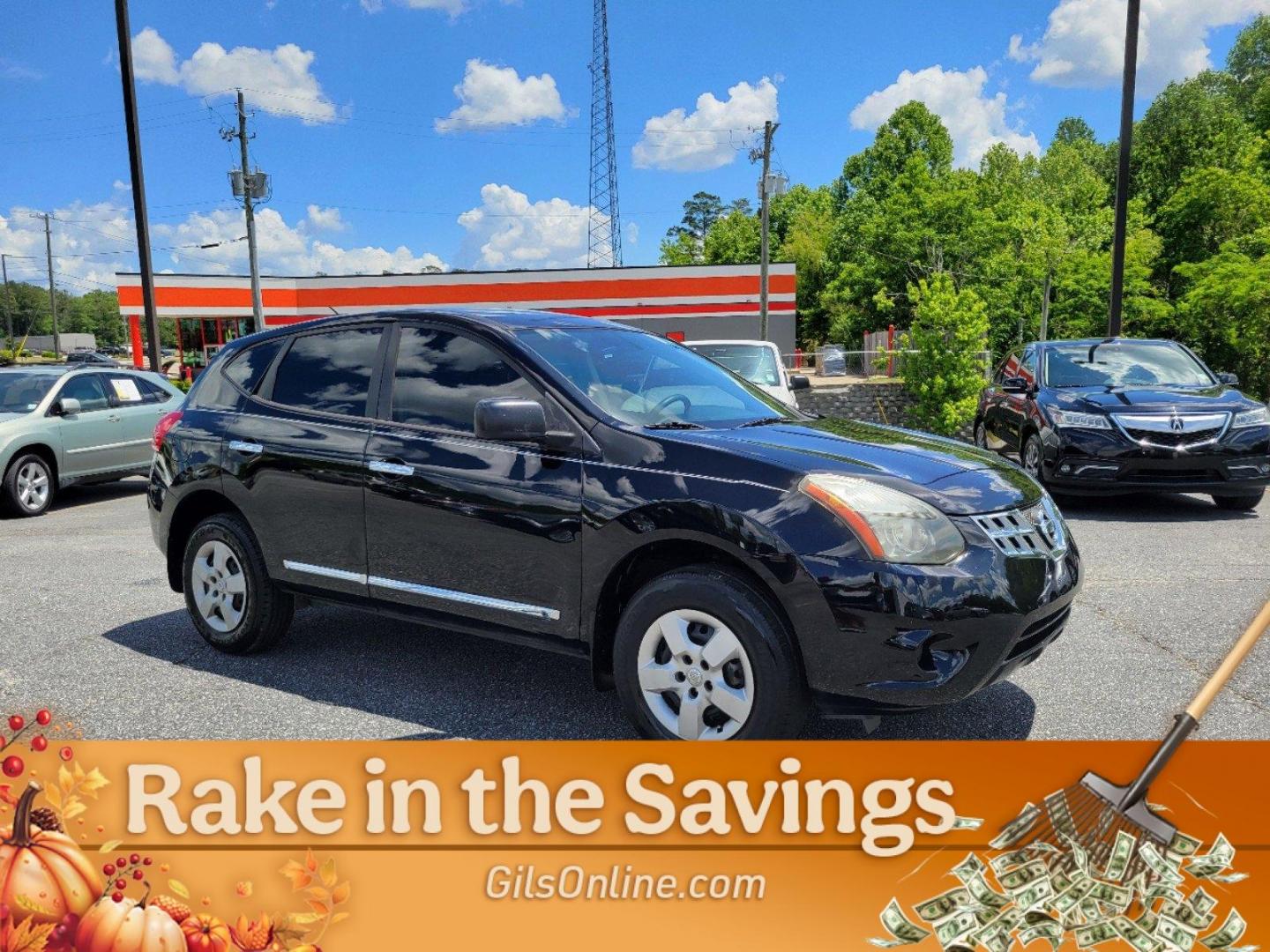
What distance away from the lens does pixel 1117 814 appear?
2.41 m

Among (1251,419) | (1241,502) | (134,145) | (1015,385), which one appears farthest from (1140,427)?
(134,145)

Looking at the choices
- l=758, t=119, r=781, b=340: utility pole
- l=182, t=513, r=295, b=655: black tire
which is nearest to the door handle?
l=182, t=513, r=295, b=655: black tire

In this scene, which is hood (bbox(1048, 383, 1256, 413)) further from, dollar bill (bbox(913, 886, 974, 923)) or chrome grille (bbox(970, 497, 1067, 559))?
dollar bill (bbox(913, 886, 974, 923))

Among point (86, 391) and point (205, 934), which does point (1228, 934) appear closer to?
point (205, 934)

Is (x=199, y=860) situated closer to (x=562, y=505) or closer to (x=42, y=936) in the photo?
(x=42, y=936)

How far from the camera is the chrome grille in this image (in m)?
3.22

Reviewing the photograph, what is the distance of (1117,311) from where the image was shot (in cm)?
1692

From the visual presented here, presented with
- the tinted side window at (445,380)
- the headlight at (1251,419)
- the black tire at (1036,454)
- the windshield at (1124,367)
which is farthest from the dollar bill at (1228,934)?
the windshield at (1124,367)

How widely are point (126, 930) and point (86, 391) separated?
10.4 metres

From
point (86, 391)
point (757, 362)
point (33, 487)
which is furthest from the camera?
point (757, 362)

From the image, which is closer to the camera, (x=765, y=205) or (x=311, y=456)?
(x=311, y=456)

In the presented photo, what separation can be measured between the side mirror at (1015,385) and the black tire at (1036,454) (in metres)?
0.49

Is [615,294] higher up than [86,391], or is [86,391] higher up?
[615,294]

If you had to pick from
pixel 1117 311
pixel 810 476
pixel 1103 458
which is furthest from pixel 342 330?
pixel 1117 311
